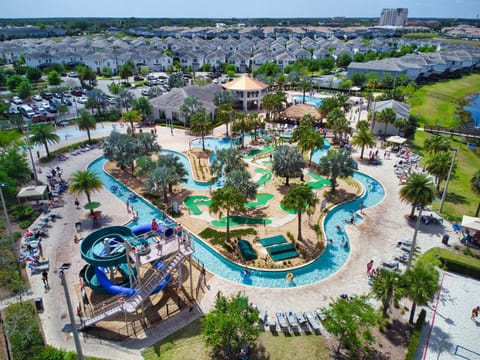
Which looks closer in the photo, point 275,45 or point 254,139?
point 254,139

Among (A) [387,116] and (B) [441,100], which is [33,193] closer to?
(A) [387,116]

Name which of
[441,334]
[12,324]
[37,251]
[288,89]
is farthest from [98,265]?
[288,89]

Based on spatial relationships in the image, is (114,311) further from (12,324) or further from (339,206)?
(339,206)

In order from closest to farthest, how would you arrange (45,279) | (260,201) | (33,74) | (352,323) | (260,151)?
1. (352,323)
2. (45,279)
3. (260,201)
4. (260,151)
5. (33,74)

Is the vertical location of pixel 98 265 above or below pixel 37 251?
above

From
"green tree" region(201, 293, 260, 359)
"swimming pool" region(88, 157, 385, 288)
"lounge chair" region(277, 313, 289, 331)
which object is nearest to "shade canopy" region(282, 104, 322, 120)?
"swimming pool" region(88, 157, 385, 288)

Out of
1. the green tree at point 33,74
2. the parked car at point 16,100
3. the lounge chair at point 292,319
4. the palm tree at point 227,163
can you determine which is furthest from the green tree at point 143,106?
the green tree at point 33,74

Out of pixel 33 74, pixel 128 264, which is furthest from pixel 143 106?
pixel 33 74

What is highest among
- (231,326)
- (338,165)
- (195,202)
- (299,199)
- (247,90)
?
(247,90)
